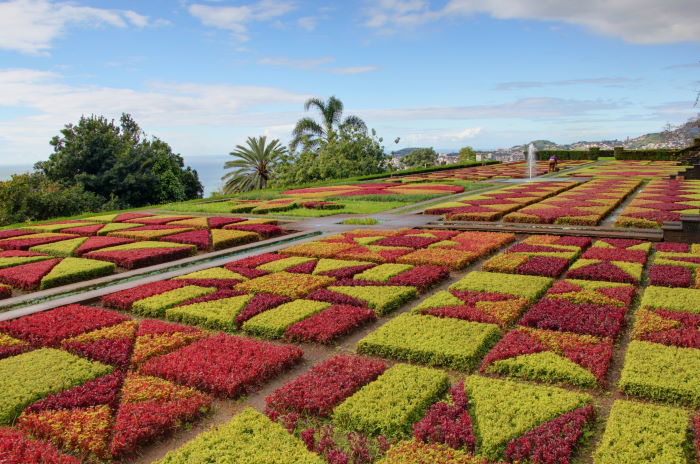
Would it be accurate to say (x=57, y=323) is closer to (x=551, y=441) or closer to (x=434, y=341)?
(x=434, y=341)

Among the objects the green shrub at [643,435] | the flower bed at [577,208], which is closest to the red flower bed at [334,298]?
the green shrub at [643,435]

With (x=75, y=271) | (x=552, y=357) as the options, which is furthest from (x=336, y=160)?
(x=552, y=357)

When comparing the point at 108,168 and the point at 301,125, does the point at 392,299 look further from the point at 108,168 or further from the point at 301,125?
the point at 301,125

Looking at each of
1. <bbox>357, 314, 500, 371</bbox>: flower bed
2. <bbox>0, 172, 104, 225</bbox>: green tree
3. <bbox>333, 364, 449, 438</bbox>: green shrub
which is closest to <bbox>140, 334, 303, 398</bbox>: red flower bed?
<bbox>357, 314, 500, 371</bbox>: flower bed

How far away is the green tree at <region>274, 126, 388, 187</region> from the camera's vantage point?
3881 cm

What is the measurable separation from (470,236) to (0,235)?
14.1 metres

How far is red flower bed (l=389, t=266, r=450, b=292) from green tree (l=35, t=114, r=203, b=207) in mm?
24636

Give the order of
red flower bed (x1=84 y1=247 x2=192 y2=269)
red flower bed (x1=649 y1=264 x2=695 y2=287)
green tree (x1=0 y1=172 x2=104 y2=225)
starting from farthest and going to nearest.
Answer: green tree (x1=0 y1=172 x2=104 y2=225)
red flower bed (x1=84 y1=247 x2=192 y2=269)
red flower bed (x1=649 y1=264 x2=695 y2=287)

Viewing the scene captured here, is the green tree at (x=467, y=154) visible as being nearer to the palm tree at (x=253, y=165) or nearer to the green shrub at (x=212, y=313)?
the palm tree at (x=253, y=165)

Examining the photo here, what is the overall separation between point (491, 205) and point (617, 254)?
8452 mm

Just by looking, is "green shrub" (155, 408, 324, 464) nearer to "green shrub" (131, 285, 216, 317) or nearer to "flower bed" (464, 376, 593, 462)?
"flower bed" (464, 376, 593, 462)

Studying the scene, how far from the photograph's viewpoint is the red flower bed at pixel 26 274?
9.80m

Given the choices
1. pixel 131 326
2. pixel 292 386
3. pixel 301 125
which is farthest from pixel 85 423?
pixel 301 125

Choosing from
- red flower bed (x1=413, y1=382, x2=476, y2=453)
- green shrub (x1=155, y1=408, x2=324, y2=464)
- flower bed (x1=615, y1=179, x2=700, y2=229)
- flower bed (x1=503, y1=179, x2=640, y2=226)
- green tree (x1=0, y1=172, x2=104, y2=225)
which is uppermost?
green tree (x1=0, y1=172, x2=104, y2=225)
